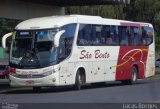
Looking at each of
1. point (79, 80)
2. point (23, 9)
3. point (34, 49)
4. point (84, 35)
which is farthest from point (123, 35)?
point (23, 9)

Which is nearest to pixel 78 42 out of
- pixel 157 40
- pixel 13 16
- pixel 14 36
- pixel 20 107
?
pixel 14 36

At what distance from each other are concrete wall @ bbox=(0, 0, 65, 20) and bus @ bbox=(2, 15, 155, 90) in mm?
8281

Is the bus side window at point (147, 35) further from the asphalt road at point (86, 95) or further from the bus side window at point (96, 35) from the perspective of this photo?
the bus side window at point (96, 35)

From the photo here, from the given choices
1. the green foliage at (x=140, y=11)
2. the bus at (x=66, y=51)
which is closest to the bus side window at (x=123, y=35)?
the bus at (x=66, y=51)

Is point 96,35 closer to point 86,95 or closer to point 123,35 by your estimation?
point 123,35

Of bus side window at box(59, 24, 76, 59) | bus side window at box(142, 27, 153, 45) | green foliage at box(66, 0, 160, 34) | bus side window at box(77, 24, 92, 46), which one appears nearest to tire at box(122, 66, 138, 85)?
bus side window at box(142, 27, 153, 45)

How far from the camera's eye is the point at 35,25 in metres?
25.2

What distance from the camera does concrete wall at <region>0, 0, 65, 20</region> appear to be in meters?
34.5

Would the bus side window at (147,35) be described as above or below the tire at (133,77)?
above

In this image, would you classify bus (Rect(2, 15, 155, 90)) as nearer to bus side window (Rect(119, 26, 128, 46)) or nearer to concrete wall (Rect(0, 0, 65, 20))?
bus side window (Rect(119, 26, 128, 46))

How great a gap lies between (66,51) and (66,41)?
44 centimetres

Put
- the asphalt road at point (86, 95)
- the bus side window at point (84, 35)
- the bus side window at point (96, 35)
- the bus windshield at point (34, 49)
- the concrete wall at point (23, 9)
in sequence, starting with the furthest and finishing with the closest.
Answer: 1. the concrete wall at point (23, 9)
2. the bus side window at point (96, 35)
3. the bus side window at point (84, 35)
4. the bus windshield at point (34, 49)
5. the asphalt road at point (86, 95)

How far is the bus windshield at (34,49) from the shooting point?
24328 millimetres

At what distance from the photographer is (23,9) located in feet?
120
